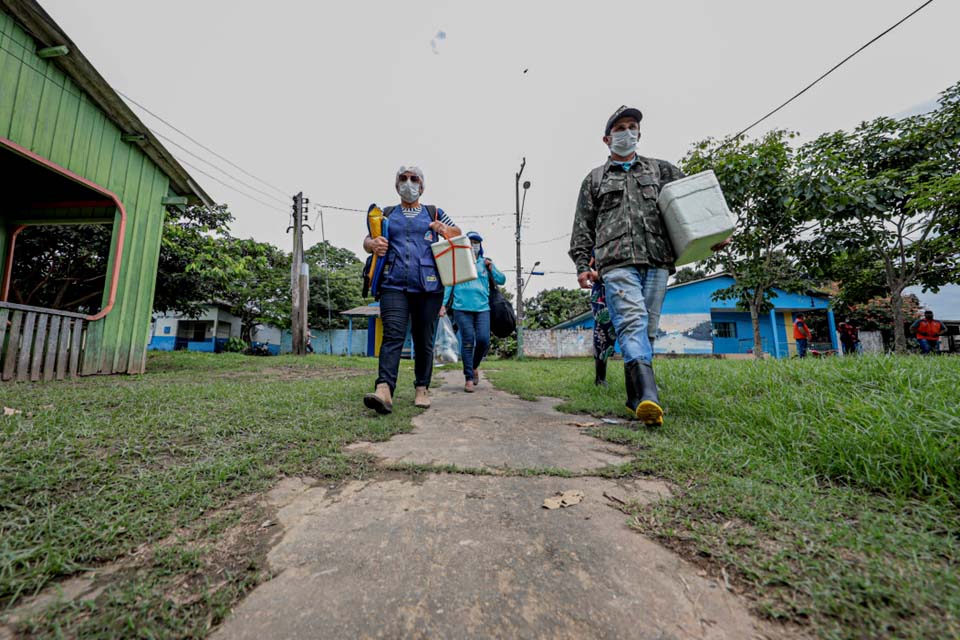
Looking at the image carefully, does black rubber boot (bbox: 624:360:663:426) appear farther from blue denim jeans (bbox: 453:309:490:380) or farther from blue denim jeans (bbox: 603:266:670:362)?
blue denim jeans (bbox: 453:309:490:380)

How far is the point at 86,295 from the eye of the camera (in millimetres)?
8305

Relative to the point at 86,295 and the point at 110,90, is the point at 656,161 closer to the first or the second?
the point at 110,90

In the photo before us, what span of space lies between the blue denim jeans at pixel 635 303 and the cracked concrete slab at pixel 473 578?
3.83ft

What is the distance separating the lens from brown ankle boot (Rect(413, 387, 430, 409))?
2822mm

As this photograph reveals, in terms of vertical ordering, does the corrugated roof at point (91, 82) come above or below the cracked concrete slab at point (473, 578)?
above

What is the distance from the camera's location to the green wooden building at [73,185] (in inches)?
151

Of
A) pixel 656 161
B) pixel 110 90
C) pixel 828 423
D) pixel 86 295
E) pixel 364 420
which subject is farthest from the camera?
pixel 86 295

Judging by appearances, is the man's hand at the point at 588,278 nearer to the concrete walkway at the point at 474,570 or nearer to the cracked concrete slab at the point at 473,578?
the concrete walkway at the point at 474,570

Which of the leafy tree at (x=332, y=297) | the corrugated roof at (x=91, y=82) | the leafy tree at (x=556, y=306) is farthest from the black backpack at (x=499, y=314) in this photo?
the leafy tree at (x=332, y=297)

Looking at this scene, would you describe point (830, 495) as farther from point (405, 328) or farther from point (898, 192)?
point (898, 192)

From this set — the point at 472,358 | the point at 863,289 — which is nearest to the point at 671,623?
the point at 472,358

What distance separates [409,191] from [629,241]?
1.66m

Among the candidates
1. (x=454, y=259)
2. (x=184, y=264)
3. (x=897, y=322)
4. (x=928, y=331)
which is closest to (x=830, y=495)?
(x=454, y=259)

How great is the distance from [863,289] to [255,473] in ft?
50.3
